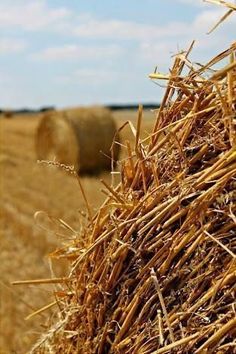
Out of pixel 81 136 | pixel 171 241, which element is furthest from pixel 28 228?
pixel 171 241

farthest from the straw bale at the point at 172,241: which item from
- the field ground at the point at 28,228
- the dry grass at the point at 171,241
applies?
the field ground at the point at 28,228

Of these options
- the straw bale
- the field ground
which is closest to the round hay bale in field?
the field ground

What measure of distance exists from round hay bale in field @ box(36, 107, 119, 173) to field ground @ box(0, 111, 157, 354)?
398 mm

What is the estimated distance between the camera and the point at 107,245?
2.28 meters

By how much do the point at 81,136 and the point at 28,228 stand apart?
627 cm


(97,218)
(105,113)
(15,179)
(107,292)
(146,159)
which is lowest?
(15,179)

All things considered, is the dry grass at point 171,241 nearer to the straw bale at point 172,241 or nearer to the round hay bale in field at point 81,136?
the straw bale at point 172,241

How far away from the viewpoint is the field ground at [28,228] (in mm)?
5957

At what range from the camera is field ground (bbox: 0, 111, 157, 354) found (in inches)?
235

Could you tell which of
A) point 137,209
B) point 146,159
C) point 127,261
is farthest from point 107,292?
point 146,159

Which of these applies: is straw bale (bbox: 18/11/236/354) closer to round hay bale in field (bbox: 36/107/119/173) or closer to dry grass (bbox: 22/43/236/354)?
dry grass (bbox: 22/43/236/354)

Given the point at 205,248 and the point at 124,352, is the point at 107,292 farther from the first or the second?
the point at 205,248

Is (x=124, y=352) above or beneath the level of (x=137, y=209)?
beneath

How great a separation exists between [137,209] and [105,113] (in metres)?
14.3
